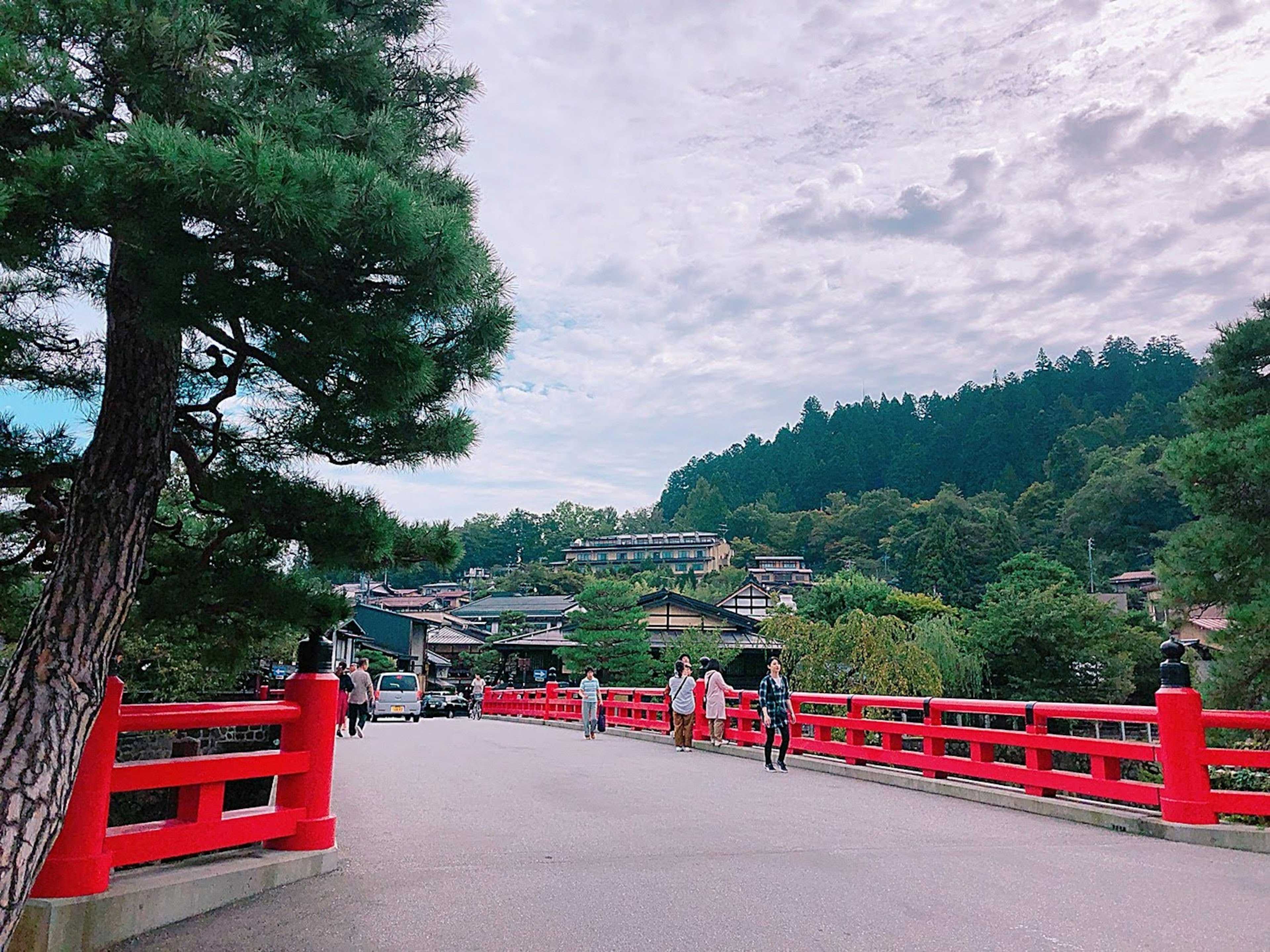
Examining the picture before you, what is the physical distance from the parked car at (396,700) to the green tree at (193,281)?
76.3ft

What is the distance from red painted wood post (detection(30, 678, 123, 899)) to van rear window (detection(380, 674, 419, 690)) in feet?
83.6

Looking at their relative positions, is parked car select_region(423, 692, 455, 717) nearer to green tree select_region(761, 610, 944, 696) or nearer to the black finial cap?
green tree select_region(761, 610, 944, 696)

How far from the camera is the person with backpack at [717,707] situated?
14781 millimetres

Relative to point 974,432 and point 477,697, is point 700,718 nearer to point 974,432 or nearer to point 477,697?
point 477,697

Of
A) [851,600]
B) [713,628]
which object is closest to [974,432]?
[713,628]

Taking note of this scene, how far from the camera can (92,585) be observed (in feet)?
14.7

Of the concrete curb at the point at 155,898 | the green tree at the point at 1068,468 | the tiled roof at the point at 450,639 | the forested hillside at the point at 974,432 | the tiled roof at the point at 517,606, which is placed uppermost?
the forested hillside at the point at 974,432

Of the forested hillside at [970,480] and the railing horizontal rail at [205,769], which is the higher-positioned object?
the forested hillside at [970,480]

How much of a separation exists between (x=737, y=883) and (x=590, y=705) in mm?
13496

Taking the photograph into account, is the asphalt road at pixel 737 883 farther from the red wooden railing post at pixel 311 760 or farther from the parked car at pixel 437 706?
the parked car at pixel 437 706

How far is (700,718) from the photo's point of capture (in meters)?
16.5

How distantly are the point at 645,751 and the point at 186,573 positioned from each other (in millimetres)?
10217

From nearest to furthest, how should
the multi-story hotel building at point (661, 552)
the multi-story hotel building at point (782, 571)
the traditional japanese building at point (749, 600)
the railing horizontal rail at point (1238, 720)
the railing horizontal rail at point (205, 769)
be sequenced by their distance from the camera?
the railing horizontal rail at point (205, 769) < the railing horizontal rail at point (1238, 720) < the traditional japanese building at point (749, 600) < the multi-story hotel building at point (782, 571) < the multi-story hotel building at point (661, 552)

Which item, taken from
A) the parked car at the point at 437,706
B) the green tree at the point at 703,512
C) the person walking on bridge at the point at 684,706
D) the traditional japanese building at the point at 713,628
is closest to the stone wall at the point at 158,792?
the person walking on bridge at the point at 684,706
